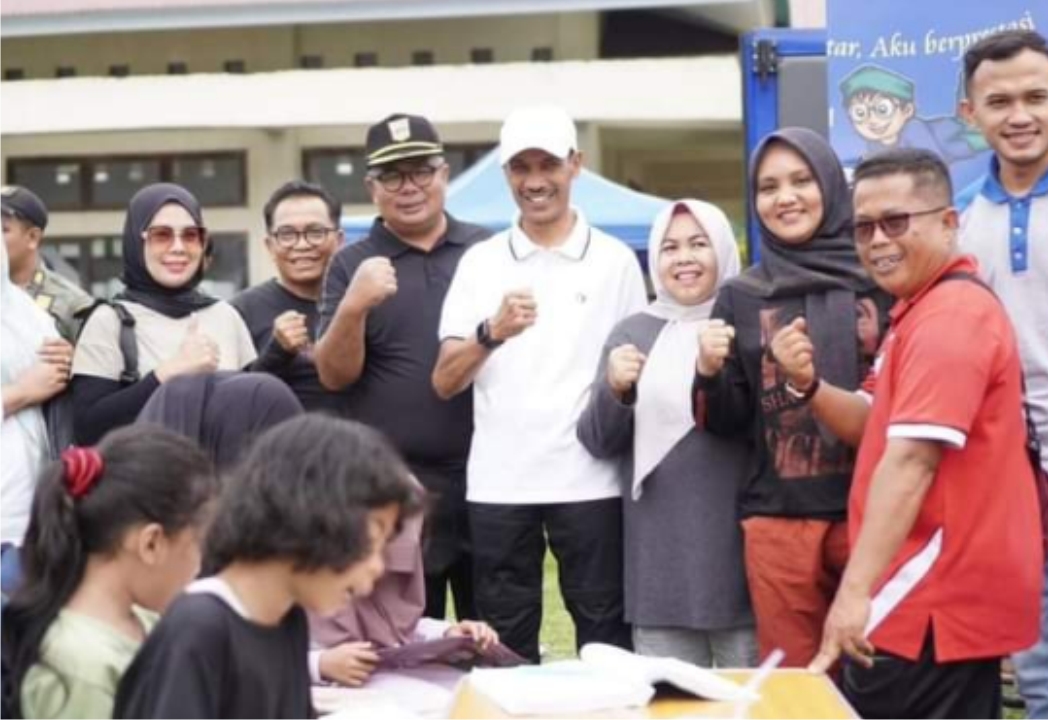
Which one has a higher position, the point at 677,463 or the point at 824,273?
the point at 824,273

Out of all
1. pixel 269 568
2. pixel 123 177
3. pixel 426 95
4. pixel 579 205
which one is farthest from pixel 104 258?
pixel 269 568

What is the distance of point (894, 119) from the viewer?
5.27m

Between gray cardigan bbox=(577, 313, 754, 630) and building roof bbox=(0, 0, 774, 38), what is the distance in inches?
514

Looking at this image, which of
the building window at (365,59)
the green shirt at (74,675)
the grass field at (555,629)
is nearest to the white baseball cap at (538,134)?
the grass field at (555,629)

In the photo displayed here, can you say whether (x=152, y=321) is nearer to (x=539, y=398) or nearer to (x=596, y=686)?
(x=539, y=398)

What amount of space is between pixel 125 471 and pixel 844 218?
73.6 inches

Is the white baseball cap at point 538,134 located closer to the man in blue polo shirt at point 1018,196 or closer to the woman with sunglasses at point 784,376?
the woman with sunglasses at point 784,376

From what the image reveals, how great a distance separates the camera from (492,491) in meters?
4.35

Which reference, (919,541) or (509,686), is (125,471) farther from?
(919,541)

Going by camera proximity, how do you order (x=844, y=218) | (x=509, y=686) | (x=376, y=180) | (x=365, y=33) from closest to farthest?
1. (x=509, y=686)
2. (x=844, y=218)
3. (x=376, y=180)
4. (x=365, y=33)

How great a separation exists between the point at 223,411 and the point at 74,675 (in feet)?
3.24

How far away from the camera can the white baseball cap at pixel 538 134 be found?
447 centimetres

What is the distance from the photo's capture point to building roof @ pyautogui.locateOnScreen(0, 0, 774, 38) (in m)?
17.0

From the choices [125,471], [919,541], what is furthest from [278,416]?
[919,541]
